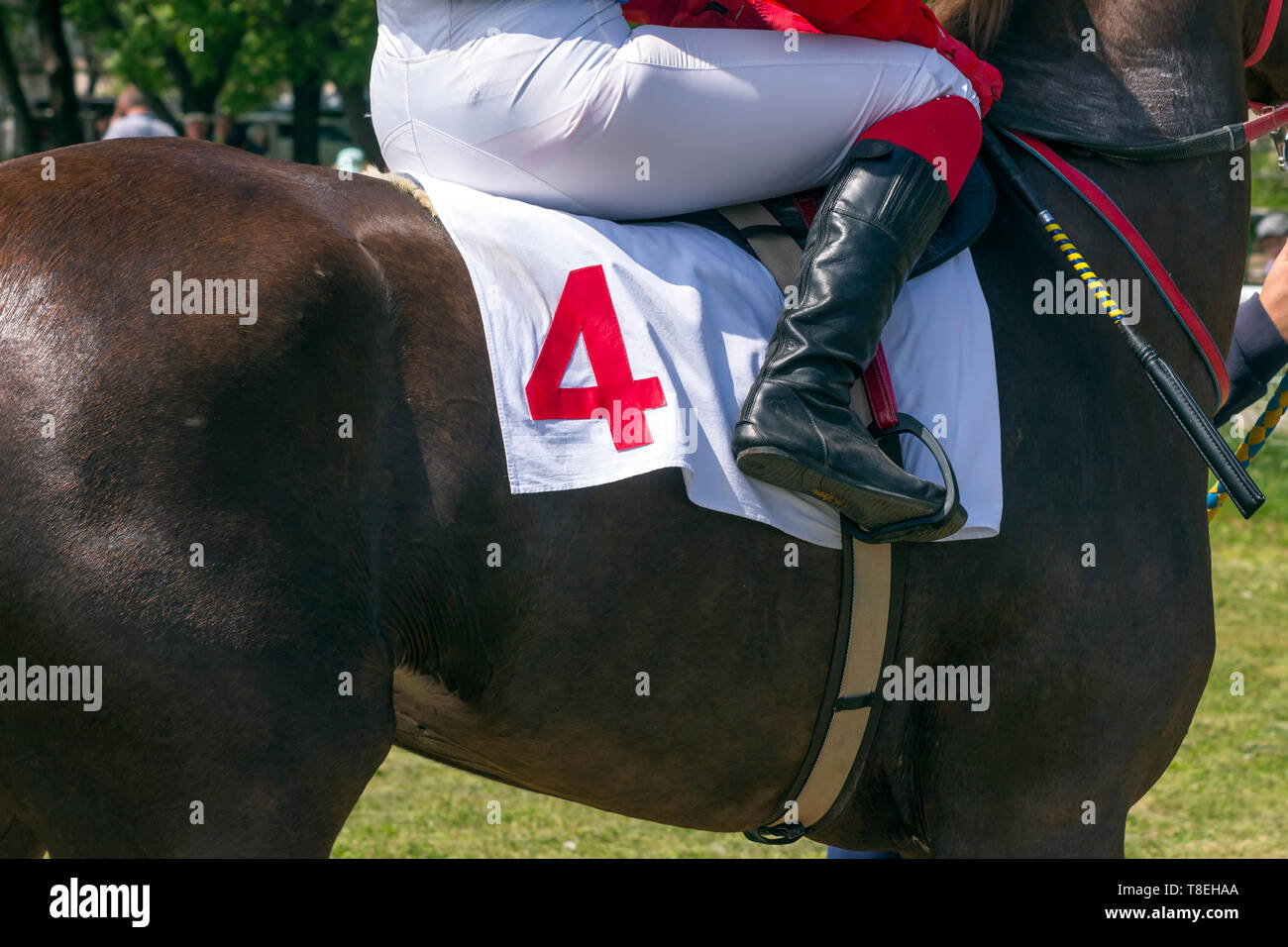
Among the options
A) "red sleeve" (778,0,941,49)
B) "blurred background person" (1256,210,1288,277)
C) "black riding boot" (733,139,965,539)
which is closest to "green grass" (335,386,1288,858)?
"black riding boot" (733,139,965,539)

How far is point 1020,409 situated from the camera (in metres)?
2.57

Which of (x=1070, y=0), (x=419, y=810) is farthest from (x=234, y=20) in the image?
(x=1070, y=0)

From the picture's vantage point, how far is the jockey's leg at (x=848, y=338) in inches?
88.3

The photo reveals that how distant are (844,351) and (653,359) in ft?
1.02

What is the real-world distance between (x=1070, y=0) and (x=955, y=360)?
0.97 m

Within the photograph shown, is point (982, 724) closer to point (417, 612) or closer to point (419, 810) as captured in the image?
point (417, 612)

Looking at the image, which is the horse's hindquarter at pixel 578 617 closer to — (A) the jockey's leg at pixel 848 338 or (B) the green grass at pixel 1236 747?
(A) the jockey's leg at pixel 848 338

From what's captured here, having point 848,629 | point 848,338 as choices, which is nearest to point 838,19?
point 848,338

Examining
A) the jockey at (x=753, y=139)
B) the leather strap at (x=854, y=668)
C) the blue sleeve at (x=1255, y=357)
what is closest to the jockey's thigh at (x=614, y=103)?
the jockey at (x=753, y=139)

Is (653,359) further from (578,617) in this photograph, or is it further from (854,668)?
(854,668)

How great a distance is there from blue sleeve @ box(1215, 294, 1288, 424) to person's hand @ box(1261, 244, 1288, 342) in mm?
11

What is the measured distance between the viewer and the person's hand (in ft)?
10.6

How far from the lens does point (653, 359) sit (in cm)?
227

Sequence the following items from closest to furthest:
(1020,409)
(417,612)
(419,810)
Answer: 1. (417,612)
2. (1020,409)
3. (419,810)
